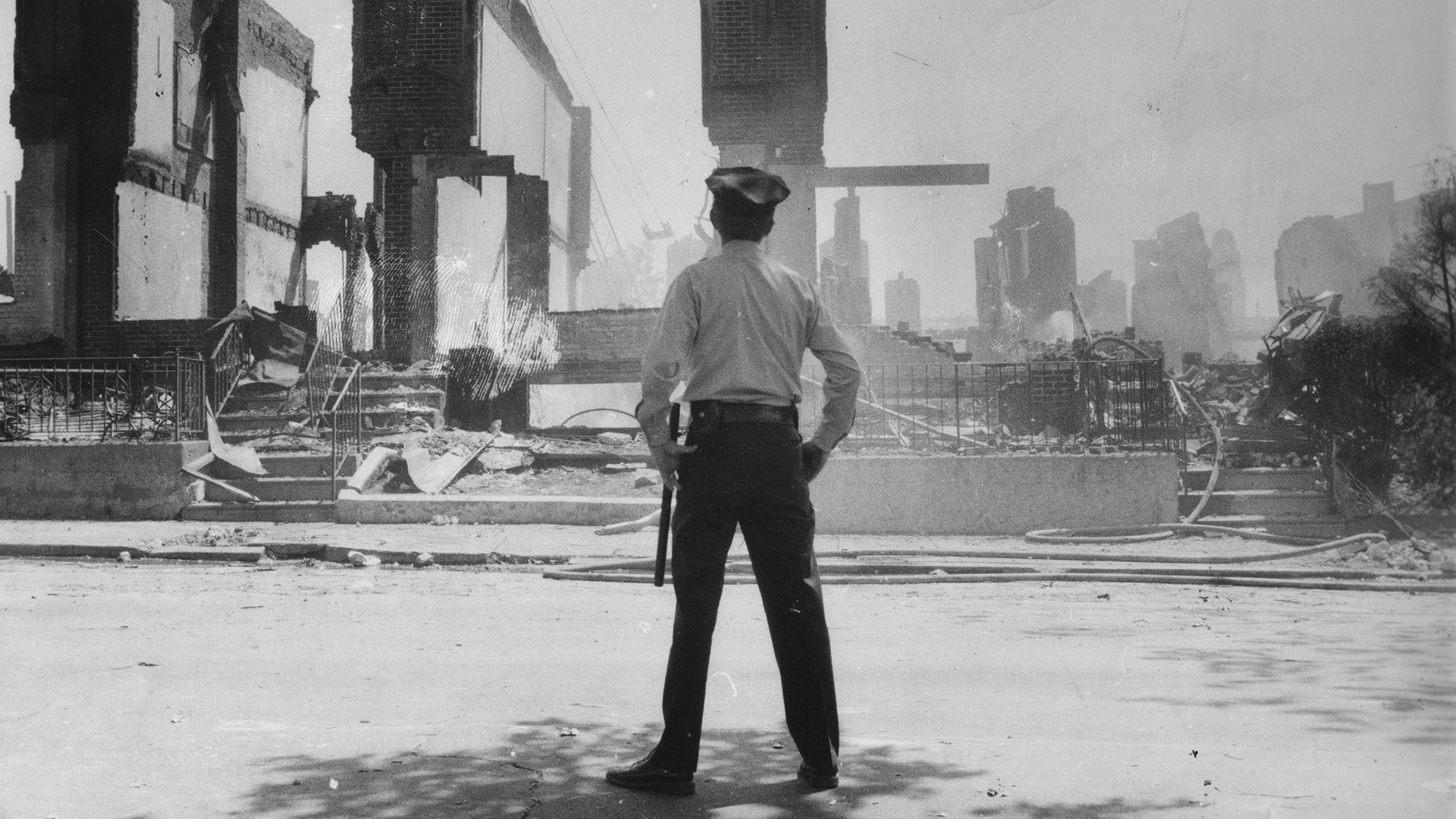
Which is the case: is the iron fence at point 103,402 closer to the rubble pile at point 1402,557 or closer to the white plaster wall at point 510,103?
the white plaster wall at point 510,103

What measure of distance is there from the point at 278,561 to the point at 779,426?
703cm

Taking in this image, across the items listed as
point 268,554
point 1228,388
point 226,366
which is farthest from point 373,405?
point 1228,388

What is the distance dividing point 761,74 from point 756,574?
14966mm

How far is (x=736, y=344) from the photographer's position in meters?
2.88

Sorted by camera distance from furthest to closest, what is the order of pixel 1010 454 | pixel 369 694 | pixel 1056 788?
1. pixel 1010 454
2. pixel 369 694
3. pixel 1056 788

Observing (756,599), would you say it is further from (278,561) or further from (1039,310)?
(1039,310)

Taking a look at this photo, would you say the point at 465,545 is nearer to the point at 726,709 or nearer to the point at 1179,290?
the point at 726,709

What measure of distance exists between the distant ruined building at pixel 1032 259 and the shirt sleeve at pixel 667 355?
24087 mm

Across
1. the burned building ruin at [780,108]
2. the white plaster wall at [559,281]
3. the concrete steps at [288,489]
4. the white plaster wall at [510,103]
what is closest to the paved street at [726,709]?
the concrete steps at [288,489]

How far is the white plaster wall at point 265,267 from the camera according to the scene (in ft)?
73.0

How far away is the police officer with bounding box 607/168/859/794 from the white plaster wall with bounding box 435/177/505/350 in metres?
17.0

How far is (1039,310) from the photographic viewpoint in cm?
2631

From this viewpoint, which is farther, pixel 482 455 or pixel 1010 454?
pixel 482 455

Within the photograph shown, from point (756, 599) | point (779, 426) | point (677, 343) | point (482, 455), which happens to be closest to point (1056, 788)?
point (779, 426)
